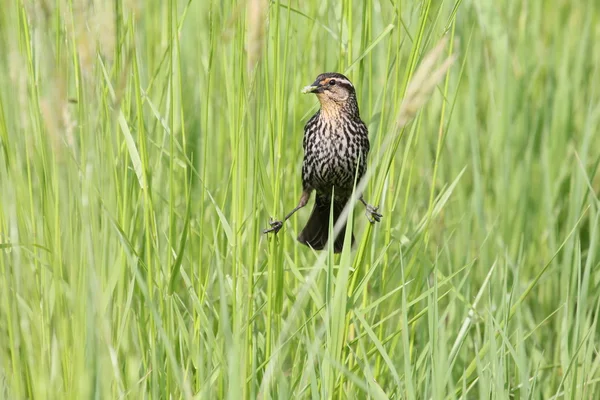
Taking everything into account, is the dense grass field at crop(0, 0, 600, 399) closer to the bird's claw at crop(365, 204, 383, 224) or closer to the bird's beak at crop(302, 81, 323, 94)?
the bird's claw at crop(365, 204, 383, 224)

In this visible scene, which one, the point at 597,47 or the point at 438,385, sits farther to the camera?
the point at 597,47

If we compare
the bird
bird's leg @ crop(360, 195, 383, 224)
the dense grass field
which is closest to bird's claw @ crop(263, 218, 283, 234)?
the dense grass field

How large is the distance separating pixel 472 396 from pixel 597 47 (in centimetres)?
195

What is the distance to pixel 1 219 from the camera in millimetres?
2566

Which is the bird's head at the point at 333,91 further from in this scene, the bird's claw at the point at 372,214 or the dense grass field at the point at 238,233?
the bird's claw at the point at 372,214

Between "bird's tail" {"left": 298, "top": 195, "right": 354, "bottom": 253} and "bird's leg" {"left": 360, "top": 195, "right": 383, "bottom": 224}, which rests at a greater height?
"bird's leg" {"left": 360, "top": 195, "right": 383, "bottom": 224}

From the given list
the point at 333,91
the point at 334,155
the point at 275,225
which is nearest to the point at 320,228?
the point at 334,155

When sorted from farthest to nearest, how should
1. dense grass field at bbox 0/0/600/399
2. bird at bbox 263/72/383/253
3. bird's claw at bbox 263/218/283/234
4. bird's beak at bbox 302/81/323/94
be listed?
bird at bbox 263/72/383/253 → bird's beak at bbox 302/81/323/94 → bird's claw at bbox 263/218/283/234 → dense grass field at bbox 0/0/600/399

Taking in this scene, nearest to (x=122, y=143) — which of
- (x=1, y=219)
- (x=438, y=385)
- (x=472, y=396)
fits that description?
(x=1, y=219)

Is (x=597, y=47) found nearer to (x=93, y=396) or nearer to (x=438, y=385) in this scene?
(x=438, y=385)

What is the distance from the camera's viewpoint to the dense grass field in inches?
80.6

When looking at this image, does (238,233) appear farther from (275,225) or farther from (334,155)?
(334,155)

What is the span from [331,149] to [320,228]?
31 cm

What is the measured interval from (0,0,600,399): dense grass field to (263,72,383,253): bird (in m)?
0.15
